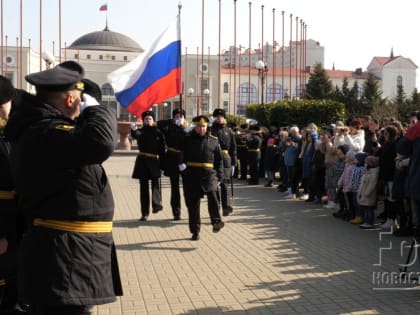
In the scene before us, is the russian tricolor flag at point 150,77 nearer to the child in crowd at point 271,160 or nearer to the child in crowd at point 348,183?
the child in crowd at point 348,183

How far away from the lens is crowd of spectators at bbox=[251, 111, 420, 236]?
345 inches

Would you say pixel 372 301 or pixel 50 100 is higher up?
pixel 50 100

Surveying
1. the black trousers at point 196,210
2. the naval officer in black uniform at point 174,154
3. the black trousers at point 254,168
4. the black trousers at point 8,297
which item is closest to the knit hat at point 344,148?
the naval officer in black uniform at point 174,154

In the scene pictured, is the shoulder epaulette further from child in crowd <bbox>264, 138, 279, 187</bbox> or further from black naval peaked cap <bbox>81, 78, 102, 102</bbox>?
child in crowd <bbox>264, 138, 279, 187</bbox>

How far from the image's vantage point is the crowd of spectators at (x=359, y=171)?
8766 millimetres

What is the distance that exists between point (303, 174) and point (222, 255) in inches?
241

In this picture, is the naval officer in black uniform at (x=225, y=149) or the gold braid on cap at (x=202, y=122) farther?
the naval officer in black uniform at (x=225, y=149)

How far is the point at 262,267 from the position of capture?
7109 millimetres

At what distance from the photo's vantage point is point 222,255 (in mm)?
7785

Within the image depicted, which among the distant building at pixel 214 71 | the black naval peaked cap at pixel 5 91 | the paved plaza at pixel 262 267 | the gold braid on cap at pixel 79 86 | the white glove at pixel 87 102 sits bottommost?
the paved plaza at pixel 262 267

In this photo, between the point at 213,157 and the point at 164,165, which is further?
the point at 164,165

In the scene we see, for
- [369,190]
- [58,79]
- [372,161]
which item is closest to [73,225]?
[58,79]

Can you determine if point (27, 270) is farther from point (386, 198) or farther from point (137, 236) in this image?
point (386, 198)

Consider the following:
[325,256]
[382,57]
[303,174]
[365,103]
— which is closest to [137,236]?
[325,256]
